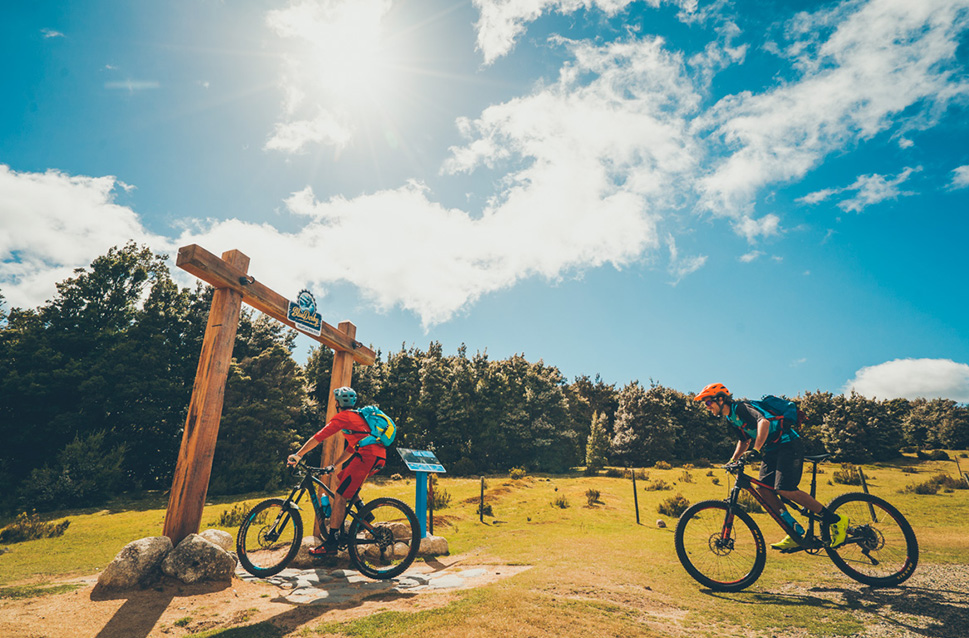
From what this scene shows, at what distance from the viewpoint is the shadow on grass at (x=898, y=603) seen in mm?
3582

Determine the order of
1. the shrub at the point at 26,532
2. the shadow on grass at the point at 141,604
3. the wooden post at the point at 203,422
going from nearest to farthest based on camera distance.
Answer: the shadow on grass at the point at 141,604 < the wooden post at the point at 203,422 < the shrub at the point at 26,532

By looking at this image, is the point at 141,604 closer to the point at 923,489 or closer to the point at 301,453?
the point at 301,453

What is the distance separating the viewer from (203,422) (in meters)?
6.18

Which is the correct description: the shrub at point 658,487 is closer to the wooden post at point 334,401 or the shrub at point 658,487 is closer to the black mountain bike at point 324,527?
the wooden post at point 334,401

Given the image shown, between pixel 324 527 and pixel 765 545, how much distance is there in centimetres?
573

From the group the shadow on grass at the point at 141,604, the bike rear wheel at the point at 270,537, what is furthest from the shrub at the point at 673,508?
the shadow on grass at the point at 141,604

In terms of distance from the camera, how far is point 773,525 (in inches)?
428

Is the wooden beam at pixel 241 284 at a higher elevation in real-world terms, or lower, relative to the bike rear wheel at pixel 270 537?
higher

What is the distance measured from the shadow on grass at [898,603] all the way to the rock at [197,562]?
6.01m

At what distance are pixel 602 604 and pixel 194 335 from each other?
30.8m

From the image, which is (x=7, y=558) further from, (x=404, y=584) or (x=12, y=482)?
(x=12, y=482)

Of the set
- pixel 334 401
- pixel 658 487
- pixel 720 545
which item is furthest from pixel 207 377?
pixel 658 487

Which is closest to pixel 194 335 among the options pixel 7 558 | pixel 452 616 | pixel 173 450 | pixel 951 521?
pixel 173 450

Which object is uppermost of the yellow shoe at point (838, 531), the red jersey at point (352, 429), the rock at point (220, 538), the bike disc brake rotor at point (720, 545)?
the red jersey at point (352, 429)
